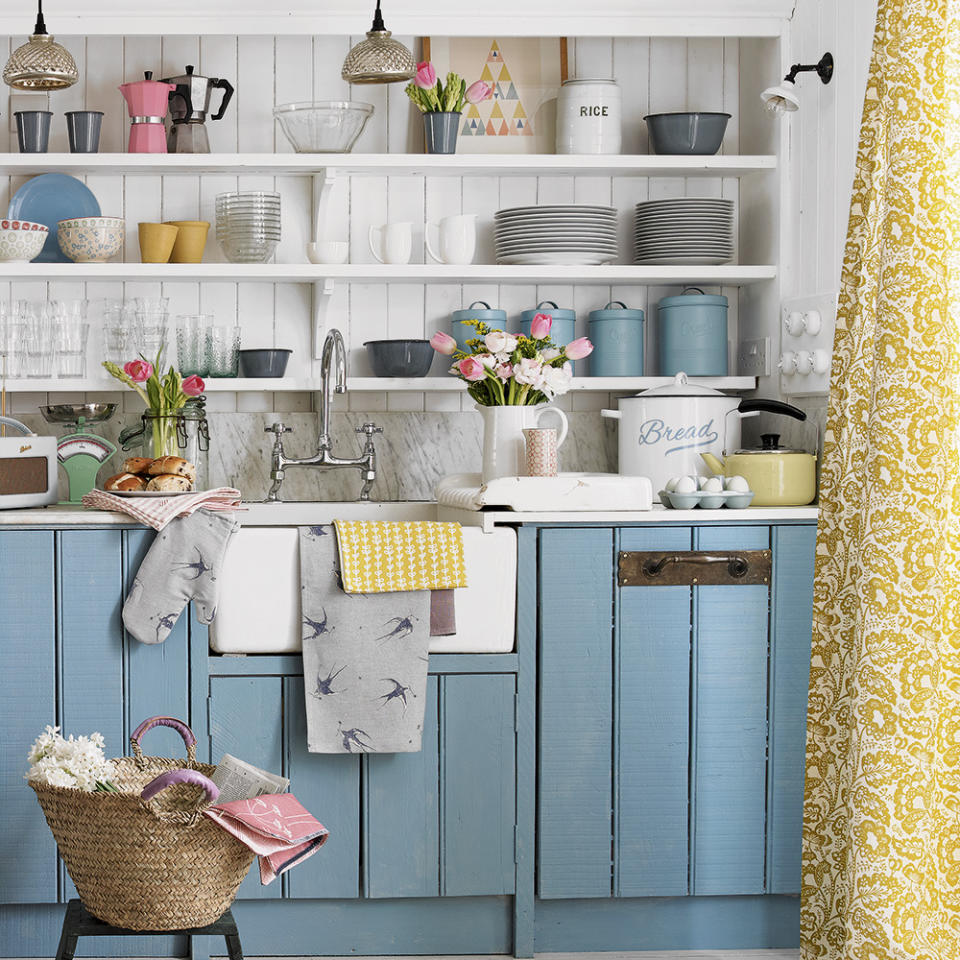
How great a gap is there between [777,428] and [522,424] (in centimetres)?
77

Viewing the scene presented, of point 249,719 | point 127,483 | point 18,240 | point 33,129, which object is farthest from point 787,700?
point 33,129

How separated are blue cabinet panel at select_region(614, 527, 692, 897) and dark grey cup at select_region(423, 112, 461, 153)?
117cm

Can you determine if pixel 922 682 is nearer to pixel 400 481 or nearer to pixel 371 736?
pixel 371 736

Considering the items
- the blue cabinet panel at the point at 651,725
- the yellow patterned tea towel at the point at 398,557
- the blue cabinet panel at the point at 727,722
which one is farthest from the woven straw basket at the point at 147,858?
the blue cabinet panel at the point at 727,722

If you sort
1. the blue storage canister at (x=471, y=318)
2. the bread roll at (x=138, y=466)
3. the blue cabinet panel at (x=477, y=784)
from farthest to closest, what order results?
1. the blue storage canister at (x=471, y=318)
2. the bread roll at (x=138, y=466)
3. the blue cabinet panel at (x=477, y=784)

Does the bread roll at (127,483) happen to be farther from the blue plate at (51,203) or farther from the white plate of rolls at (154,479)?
the blue plate at (51,203)

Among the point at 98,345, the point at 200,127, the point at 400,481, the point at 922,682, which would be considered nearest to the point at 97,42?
the point at 200,127

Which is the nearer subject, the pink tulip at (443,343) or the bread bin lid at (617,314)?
the pink tulip at (443,343)

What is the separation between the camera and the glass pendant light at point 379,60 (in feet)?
9.23

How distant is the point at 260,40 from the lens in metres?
3.23

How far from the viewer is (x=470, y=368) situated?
8.98ft

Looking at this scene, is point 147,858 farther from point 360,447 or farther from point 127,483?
point 360,447

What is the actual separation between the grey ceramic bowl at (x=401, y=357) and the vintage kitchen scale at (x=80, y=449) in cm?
72

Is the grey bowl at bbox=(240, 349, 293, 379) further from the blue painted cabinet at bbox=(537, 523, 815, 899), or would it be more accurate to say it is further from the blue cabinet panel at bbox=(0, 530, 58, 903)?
the blue painted cabinet at bbox=(537, 523, 815, 899)
